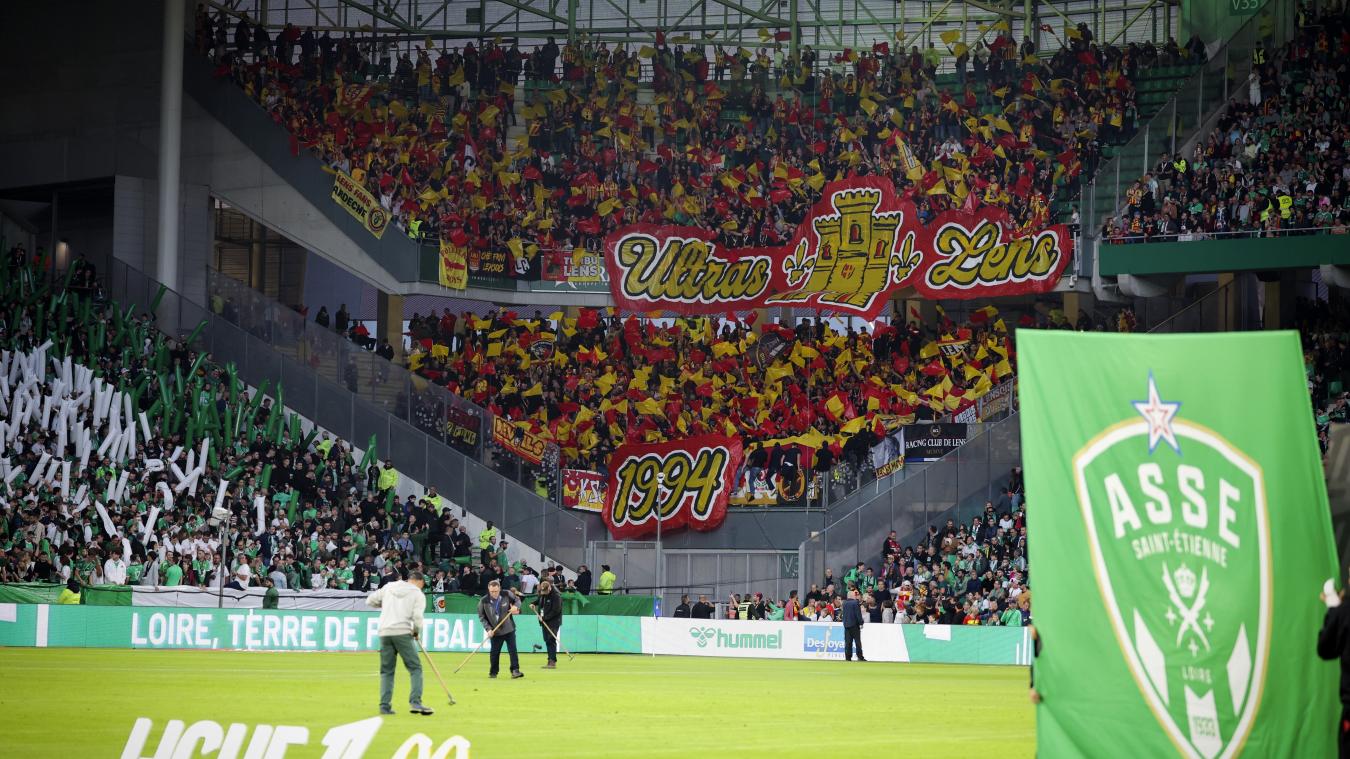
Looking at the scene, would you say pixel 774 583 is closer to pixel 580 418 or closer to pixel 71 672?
pixel 580 418

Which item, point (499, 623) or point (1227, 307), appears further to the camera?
point (1227, 307)

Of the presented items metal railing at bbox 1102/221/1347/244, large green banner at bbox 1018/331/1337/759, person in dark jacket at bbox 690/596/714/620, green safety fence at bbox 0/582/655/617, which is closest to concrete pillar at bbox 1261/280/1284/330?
metal railing at bbox 1102/221/1347/244

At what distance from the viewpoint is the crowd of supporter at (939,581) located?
38.5 m

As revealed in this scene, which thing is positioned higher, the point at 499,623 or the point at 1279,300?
the point at 1279,300

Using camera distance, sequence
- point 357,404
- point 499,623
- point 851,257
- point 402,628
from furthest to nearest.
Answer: point 851,257 → point 357,404 → point 499,623 → point 402,628

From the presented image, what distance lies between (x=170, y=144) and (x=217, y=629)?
18.5m

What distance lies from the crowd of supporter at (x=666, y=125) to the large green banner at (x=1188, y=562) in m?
39.8

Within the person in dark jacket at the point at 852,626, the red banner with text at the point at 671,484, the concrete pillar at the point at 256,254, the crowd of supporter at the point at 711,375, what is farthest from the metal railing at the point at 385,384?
the person in dark jacket at the point at 852,626

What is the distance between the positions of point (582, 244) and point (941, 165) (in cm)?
Result: 1117

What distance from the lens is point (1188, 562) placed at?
9883mm

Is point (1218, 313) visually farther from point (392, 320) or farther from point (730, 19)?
point (392, 320)

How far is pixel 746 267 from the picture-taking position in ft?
163

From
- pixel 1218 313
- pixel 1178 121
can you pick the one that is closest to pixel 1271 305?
pixel 1218 313

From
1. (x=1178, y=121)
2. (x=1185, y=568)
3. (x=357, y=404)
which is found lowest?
(x=1185, y=568)
